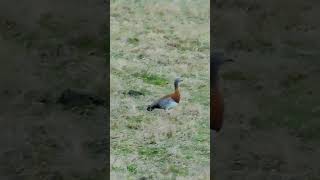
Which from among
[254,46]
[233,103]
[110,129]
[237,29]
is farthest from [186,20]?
[110,129]

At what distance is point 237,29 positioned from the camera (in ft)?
44.7

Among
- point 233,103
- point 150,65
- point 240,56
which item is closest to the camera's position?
point 233,103

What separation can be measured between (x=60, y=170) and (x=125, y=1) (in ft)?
26.4

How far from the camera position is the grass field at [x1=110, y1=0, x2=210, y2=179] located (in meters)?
7.39

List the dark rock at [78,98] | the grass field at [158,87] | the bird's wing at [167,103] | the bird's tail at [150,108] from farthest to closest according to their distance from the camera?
the dark rock at [78,98] → the bird's tail at [150,108] → the bird's wing at [167,103] → the grass field at [158,87]

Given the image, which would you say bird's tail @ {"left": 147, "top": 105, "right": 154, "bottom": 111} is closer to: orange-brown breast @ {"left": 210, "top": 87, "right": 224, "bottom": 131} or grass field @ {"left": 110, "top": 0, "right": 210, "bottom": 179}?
grass field @ {"left": 110, "top": 0, "right": 210, "bottom": 179}

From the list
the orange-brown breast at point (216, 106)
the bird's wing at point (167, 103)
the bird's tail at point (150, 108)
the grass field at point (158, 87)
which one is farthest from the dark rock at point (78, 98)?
the orange-brown breast at point (216, 106)

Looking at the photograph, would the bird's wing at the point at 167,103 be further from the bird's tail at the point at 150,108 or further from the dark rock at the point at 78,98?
the dark rock at the point at 78,98

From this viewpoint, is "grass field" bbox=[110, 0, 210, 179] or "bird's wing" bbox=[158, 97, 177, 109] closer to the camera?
"grass field" bbox=[110, 0, 210, 179]

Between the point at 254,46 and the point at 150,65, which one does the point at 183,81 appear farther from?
the point at 254,46

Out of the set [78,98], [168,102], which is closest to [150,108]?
[168,102]

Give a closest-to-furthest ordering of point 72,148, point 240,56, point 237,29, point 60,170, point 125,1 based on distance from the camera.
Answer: point 60,170 < point 72,148 < point 240,56 < point 237,29 < point 125,1

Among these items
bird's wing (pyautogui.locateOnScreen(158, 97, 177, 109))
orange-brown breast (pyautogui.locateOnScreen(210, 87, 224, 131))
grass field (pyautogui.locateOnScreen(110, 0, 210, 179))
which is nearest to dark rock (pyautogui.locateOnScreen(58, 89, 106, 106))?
grass field (pyautogui.locateOnScreen(110, 0, 210, 179))

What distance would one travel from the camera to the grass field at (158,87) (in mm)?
7394
